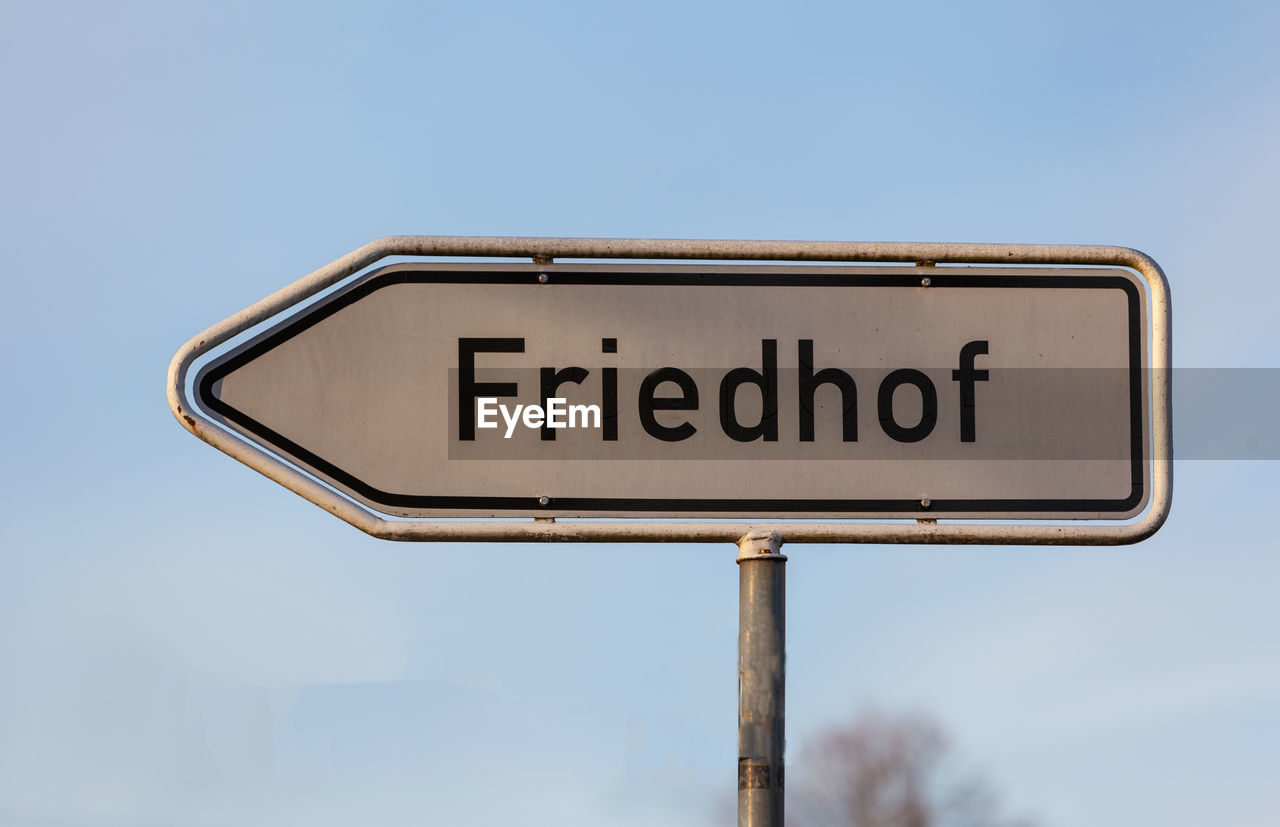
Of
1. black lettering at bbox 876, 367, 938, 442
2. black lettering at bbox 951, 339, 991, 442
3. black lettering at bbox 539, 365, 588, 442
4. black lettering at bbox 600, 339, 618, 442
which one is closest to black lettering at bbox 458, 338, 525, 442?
black lettering at bbox 539, 365, 588, 442

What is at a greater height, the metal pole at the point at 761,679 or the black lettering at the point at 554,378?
the black lettering at the point at 554,378

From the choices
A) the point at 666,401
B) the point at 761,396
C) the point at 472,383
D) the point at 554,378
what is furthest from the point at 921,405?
the point at 472,383

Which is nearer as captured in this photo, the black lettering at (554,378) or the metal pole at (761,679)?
the metal pole at (761,679)

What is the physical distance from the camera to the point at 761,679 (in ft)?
9.56

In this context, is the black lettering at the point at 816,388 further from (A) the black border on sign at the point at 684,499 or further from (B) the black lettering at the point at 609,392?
(B) the black lettering at the point at 609,392

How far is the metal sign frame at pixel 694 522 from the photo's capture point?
10.0 ft

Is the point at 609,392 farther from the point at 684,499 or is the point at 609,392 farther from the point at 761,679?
the point at 761,679

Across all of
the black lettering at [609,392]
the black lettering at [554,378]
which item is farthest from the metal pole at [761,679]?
the black lettering at [554,378]

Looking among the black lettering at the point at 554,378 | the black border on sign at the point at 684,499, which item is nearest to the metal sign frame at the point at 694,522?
the black border on sign at the point at 684,499

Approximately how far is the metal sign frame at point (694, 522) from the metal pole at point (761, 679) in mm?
72

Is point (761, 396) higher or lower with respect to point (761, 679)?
higher

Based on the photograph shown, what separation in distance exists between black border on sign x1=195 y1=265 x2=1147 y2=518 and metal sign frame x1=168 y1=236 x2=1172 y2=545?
1.4 inches

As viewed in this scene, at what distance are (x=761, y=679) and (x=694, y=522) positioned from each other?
1.28 feet

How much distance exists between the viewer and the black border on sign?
312 centimetres
